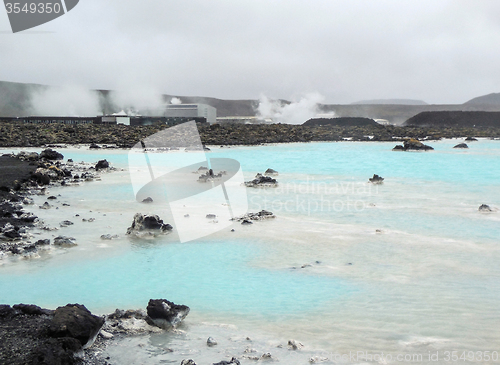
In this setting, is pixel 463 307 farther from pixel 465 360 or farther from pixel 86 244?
pixel 86 244

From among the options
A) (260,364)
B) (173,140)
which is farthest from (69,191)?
(173,140)

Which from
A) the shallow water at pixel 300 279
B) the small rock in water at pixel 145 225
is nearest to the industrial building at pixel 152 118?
the shallow water at pixel 300 279

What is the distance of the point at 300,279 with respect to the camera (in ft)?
18.8

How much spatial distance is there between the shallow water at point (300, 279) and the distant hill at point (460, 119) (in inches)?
3092

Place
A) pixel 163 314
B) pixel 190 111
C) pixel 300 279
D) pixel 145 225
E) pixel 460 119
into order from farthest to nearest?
pixel 460 119 → pixel 190 111 → pixel 145 225 → pixel 300 279 → pixel 163 314

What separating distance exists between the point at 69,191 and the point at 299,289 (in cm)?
874

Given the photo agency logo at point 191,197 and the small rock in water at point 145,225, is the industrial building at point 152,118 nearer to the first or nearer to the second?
the photo agency logo at point 191,197

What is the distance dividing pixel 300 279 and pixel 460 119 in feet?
287

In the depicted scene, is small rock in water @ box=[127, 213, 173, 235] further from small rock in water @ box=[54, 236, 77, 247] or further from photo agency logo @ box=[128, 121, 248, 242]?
small rock in water @ box=[54, 236, 77, 247]

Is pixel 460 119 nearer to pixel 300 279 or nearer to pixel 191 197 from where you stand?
pixel 191 197

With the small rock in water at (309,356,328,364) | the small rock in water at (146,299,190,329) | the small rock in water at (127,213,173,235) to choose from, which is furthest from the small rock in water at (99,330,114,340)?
the small rock in water at (127,213,173,235)

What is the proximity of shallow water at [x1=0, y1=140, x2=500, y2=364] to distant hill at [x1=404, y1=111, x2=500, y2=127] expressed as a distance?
258ft

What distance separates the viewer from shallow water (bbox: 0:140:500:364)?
4.16 m

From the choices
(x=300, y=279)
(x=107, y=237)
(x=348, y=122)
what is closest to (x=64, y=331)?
(x=300, y=279)
